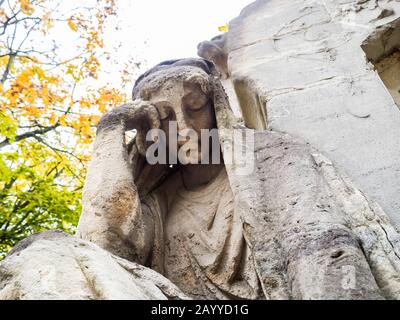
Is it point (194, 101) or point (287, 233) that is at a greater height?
point (194, 101)

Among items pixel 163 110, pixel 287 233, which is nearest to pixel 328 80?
pixel 163 110

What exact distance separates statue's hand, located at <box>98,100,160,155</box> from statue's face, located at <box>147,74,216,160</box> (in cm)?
6

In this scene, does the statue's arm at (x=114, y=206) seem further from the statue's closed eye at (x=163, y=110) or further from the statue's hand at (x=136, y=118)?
the statue's closed eye at (x=163, y=110)

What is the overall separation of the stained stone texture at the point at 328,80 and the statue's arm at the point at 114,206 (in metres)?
0.92

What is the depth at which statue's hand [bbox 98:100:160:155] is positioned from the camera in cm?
252

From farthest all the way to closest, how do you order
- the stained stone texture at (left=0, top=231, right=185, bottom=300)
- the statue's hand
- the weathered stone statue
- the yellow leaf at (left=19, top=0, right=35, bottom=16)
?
the yellow leaf at (left=19, top=0, right=35, bottom=16), the statue's hand, the weathered stone statue, the stained stone texture at (left=0, top=231, right=185, bottom=300)

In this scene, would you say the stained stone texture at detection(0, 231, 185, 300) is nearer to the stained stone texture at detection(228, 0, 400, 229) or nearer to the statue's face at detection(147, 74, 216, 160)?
the statue's face at detection(147, 74, 216, 160)

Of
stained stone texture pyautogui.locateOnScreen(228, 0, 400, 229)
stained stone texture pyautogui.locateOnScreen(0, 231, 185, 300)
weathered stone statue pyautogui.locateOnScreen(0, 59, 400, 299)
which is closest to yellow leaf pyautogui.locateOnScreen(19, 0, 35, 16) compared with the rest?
stained stone texture pyautogui.locateOnScreen(228, 0, 400, 229)

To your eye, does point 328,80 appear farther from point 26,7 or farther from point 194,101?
point 26,7

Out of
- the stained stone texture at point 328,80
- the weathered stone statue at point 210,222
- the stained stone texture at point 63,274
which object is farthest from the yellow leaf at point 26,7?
the stained stone texture at point 63,274

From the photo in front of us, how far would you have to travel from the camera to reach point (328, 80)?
2811mm

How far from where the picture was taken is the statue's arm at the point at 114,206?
80.8 inches

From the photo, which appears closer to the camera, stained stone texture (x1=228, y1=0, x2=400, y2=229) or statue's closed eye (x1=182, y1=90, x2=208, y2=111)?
stained stone texture (x1=228, y1=0, x2=400, y2=229)

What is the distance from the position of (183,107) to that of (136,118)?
0.27 meters
